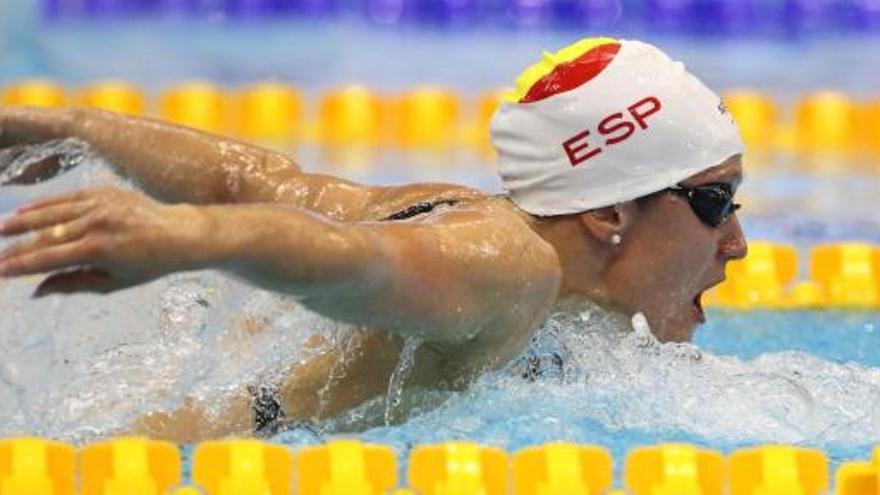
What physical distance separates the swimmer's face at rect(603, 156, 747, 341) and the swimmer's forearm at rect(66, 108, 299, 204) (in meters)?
0.61

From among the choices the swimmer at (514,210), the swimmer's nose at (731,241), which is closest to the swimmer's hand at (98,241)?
the swimmer at (514,210)

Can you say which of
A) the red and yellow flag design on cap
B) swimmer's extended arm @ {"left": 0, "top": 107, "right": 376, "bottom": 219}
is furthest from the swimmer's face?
swimmer's extended arm @ {"left": 0, "top": 107, "right": 376, "bottom": 219}

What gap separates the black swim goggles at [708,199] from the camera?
2.71 metres

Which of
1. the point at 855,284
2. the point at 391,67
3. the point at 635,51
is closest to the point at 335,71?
the point at 391,67

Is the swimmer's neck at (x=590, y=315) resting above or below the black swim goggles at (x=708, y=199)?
below

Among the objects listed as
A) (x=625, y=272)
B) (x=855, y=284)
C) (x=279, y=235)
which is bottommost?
(x=855, y=284)

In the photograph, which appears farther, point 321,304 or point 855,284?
point 855,284

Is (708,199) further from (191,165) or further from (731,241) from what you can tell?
(191,165)

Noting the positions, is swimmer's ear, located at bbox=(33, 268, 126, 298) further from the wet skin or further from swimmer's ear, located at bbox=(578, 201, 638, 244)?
swimmer's ear, located at bbox=(578, 201, 638, 244)

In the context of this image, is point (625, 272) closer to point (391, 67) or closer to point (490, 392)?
point (490, 392)

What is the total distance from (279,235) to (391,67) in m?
4.97

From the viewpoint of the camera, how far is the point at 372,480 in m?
2.47

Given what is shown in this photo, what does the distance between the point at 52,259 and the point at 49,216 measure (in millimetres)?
66

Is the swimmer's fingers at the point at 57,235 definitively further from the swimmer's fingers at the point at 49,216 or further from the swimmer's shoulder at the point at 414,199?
the swimmer's shoulder at the point at 414,199
